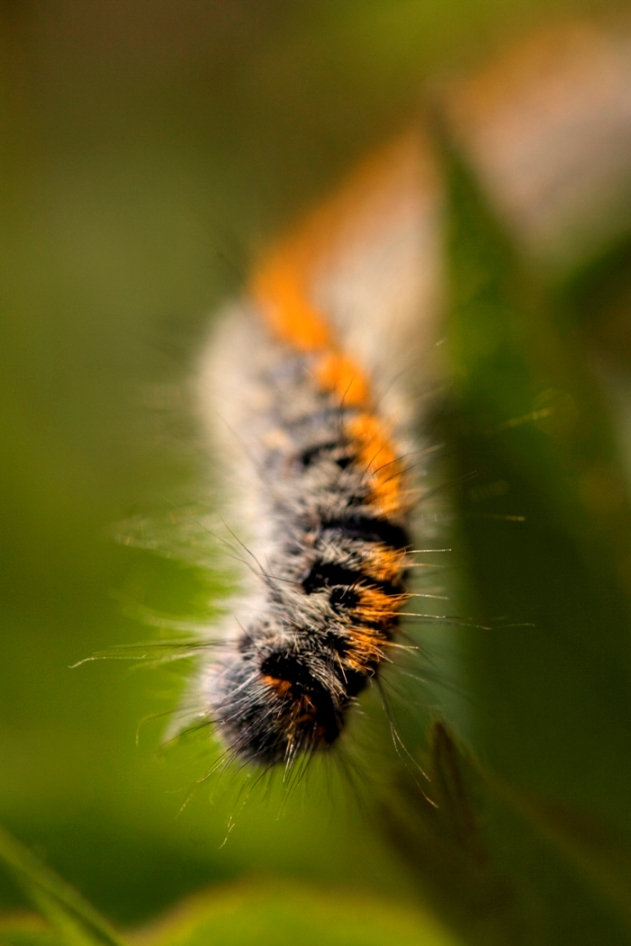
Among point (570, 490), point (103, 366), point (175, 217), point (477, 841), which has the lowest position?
→ point (477, 841)

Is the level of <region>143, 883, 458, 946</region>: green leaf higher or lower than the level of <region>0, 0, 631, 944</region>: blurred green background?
lower

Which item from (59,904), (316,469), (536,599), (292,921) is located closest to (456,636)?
(536,599)

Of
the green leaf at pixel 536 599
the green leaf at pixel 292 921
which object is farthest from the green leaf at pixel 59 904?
the green leaf at pixel 536 599

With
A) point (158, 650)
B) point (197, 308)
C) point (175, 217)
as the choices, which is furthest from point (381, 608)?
point (175, 217)

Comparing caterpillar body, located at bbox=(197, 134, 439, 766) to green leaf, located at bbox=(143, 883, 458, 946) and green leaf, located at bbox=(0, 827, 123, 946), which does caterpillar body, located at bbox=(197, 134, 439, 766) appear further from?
green leaf, located at bbox=(0, 827, 123, 946)

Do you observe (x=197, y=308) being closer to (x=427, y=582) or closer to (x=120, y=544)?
(x=120, y=544)

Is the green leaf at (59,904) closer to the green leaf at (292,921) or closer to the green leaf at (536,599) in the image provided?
the green leaf at (292,921)

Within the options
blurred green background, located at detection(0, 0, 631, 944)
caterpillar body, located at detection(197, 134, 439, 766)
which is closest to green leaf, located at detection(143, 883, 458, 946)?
blurred green background, located at detection(0, 0, 631, 944)
